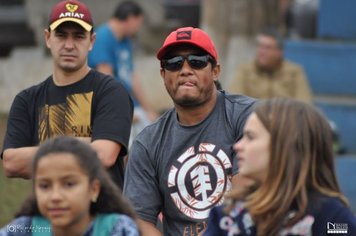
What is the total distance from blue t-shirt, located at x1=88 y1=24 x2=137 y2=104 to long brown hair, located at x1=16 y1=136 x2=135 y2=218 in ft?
20.3

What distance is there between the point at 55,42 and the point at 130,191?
1.19m

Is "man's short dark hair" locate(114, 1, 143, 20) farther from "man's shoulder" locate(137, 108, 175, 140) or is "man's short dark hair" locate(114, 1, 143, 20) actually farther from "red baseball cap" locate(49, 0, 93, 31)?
"man's shoulder" locate(137, 108, 175, 140)

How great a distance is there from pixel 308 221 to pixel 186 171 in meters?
1.53

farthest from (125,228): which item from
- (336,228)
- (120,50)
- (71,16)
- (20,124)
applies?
(120,50)

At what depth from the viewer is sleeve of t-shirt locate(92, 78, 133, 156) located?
21.8 feet

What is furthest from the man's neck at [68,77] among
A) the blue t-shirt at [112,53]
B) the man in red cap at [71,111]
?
the blue t-shirt at [112,53]

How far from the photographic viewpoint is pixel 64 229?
4961 millimetres

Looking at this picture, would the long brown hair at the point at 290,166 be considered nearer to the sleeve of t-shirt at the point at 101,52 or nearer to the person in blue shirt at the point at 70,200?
the person in blue shirt at the point at 70,200

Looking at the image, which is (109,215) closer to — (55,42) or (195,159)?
(195,159)

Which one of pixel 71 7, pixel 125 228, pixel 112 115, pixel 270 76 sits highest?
pixel 71 7

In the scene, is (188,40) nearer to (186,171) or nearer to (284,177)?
(186,171)

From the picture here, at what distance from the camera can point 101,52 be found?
11.3 metres

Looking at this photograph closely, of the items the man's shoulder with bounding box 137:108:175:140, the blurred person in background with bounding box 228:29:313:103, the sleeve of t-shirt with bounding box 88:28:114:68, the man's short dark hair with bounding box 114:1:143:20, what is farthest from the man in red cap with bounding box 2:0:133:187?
the blurred person in background with bounding box 228:29:313:103

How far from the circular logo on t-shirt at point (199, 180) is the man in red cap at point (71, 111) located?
0.54 metres
